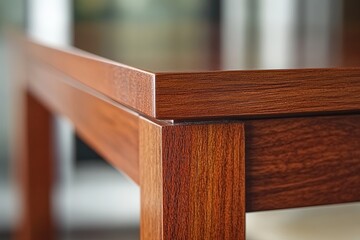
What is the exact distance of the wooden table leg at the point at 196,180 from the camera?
367mm

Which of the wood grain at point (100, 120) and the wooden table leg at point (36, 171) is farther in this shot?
the wooden table leg at point (36, 171)

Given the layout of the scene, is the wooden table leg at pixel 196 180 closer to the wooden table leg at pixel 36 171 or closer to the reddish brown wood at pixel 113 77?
the reddish brown wood at pixel 113 77

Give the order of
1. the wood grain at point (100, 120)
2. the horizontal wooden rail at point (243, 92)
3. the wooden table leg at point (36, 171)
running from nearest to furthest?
the horizontal wooden rail at point (243, 92)
the wood grain at point (100, 120)
the wooden table leg at point (36, 171)

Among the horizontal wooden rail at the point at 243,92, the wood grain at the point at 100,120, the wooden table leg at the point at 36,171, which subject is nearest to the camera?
the horizontal wooden rail at the point at 243,92

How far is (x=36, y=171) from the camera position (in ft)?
3.56

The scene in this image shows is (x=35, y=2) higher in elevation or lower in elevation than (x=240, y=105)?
higher

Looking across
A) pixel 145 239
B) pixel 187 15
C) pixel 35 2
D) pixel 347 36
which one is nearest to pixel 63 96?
pixel 145 239

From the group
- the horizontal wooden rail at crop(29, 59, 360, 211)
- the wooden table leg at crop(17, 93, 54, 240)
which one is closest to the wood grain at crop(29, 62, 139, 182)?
the horizontal wooden rail at crop(29, 59, 360, 211)

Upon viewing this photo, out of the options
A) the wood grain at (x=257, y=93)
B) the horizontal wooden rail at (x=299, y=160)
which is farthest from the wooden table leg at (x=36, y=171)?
the wood grain at (x=257, y=93)

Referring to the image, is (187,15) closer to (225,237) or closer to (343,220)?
(343,220)

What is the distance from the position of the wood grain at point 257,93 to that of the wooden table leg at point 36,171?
0.75m

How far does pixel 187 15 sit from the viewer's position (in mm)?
2215

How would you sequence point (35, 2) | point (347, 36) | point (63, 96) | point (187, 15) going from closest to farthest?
point (63, 96) → point (347, 36) → point (35, 2) → point (187, 15)

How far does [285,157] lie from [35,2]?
175 centimetres
